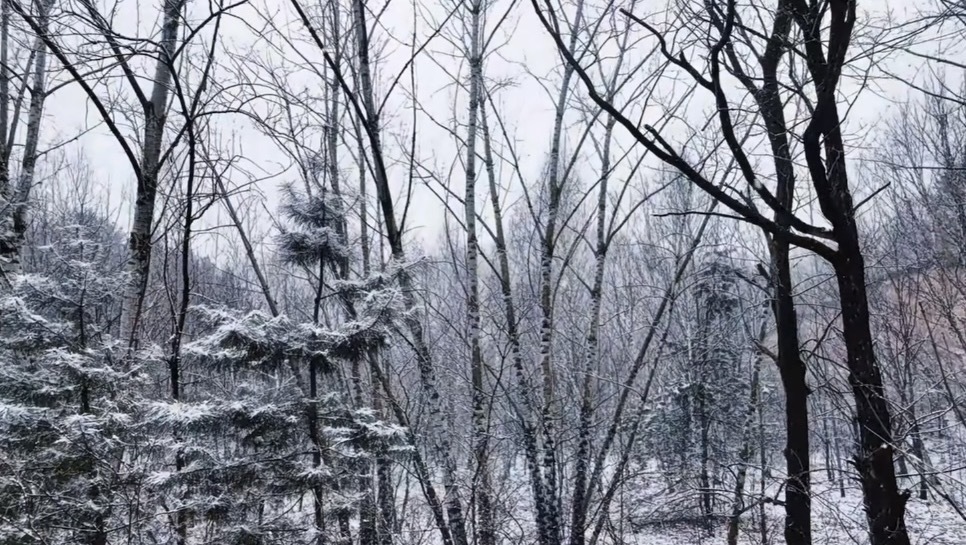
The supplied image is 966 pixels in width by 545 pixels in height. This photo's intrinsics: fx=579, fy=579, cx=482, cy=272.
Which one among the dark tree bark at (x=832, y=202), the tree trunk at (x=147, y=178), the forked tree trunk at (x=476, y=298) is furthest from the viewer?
the forked tree trunk at (x=476, y=298)

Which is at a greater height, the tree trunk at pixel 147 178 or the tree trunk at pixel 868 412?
the tree trunk at pixel 147 178

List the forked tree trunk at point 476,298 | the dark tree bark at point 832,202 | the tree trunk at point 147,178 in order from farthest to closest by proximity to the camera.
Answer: the forked tree trunk at point 476,298
the tree trunk at point 147,178
the dark tree bark at point 832,202

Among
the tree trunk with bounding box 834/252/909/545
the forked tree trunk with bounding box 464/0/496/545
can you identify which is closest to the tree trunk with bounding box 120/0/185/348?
the forked tree trunk with bounding box 464/0/496/545

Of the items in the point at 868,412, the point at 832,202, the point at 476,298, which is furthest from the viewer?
the point at 476,298

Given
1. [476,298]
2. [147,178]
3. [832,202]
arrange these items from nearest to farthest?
[832,202]
[147,178]
[476,298]

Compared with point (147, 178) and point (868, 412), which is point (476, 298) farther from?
point (868, 412)

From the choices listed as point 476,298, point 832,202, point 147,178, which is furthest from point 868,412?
point 147,178

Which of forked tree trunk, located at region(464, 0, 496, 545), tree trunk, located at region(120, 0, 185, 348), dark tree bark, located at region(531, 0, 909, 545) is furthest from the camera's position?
forked tree trunk, located at region(464, 0, 496, 545)

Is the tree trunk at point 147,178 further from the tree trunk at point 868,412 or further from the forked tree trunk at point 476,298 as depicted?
the tree trunk at point 868,412

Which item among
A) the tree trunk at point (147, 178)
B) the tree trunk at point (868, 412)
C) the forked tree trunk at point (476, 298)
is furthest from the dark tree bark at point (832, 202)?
the forked tree trunk at point (476, 298)

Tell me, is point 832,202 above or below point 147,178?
below

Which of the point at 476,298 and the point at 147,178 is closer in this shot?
the point at 147,178

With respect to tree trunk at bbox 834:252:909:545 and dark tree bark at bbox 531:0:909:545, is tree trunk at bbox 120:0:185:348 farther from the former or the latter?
tree trunk at bbox 834:252:909:545

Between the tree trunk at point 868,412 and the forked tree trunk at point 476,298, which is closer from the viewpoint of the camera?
the tree trunk at point 868,412
